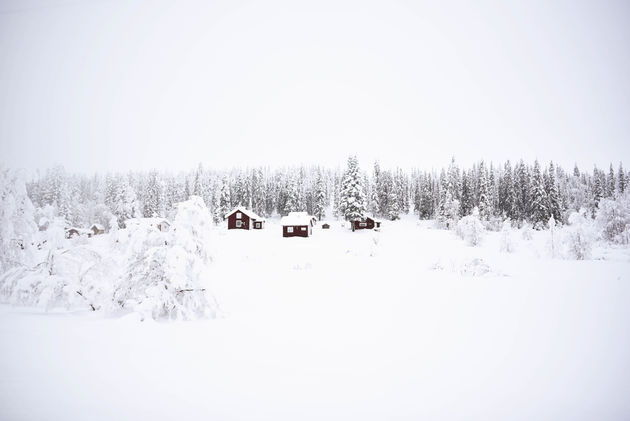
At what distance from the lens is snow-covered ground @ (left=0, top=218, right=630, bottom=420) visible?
3.99m

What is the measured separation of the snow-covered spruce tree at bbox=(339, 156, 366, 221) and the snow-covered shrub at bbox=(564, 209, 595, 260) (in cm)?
3372

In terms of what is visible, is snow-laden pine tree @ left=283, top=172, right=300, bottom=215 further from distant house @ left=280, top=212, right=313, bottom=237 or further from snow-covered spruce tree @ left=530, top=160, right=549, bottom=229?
snow-covered spruce tree @ left=530, top=160, right=549, bottom=229

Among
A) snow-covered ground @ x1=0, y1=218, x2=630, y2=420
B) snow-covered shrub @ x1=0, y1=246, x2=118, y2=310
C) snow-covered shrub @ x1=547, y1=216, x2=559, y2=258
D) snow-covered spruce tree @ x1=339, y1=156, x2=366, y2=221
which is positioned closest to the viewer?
snow-covered ground @ x1=0, y1=218, x2=630, y2=420

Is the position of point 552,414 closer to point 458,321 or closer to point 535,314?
point 458,321

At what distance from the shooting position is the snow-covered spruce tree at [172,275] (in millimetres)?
7715

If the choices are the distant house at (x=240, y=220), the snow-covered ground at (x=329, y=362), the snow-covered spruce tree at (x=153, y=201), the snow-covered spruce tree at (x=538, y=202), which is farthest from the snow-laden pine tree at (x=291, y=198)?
the snow-covered ground at (x=329, y=362)

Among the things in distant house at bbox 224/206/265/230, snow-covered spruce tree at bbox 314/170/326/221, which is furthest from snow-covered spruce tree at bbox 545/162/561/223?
distant house at bbox 224/206/265/230

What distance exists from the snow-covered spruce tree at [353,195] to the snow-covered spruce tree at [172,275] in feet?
154

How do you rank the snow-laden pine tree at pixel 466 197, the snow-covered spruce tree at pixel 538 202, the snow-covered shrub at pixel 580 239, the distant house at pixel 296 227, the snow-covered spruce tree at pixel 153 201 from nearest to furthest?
the snow-covered shrub at pixel 580 239
the distant house at pixel 296 227
the snow-covered spruce tree at pixel 538 202
the snow-laden pine tree at pixel 466 197
the snow-covered spruce tree at pixel 153 201

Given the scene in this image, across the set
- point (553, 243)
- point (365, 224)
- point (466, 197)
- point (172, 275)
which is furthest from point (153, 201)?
point (466, 197)

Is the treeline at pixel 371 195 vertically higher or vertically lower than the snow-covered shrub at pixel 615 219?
higher

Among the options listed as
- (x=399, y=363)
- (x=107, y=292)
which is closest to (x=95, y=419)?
(x=399, y=363)

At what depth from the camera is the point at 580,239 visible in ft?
71.2

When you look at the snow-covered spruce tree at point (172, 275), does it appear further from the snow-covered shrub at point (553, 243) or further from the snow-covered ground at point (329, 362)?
the snow-covered shrub at point (553, 243)
